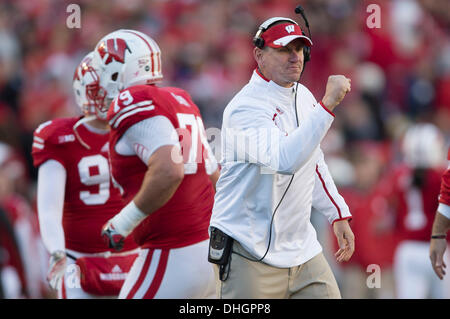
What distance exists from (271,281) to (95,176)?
1.68m

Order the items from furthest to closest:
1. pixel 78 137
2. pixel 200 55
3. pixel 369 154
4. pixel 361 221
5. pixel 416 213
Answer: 1. pixel 200 55
2. pixel 369 154
3. pixel 361 221
4. pixel 416 213
5. pixel 78 137

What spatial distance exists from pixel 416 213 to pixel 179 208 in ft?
14.6

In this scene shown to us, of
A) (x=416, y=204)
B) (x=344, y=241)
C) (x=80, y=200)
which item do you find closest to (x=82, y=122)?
(x=80, y=200)

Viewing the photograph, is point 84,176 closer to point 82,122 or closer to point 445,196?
point 82,122

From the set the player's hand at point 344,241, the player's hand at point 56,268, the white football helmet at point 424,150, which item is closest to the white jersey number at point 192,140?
the player's hand at point 344,241

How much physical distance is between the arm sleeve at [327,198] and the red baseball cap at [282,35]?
633 millimetres

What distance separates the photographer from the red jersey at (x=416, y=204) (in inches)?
324

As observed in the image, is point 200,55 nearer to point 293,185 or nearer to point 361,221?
point 361,221

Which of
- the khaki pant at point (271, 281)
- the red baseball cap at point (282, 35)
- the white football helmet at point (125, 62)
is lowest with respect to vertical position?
the khaki pant at point (271, 281)

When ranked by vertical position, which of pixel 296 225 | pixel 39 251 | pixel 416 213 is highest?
pixel 296 225

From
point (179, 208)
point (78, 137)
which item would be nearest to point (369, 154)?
point (78, 137)

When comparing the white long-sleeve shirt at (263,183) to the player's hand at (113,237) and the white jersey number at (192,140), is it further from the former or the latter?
the player's hand at (113,237)

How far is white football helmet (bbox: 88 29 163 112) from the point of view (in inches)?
191

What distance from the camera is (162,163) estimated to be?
167 inches
